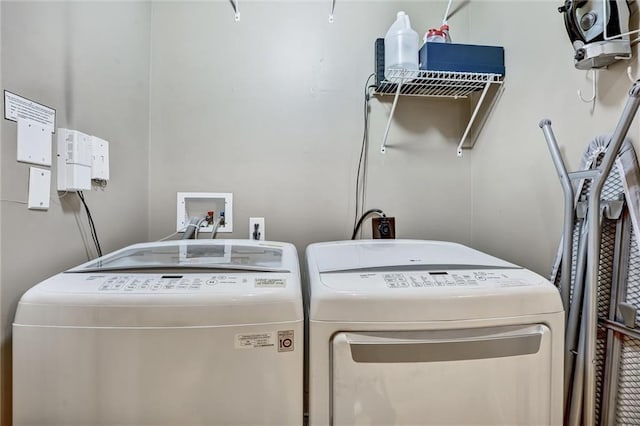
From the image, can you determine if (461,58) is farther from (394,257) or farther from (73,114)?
(73,114)

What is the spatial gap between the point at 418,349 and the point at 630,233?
2.07 feet

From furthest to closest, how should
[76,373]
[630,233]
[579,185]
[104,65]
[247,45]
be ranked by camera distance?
[247,45] < [104,65] < [579,185] < [630,233] < [76,373]

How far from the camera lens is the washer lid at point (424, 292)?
738 mm

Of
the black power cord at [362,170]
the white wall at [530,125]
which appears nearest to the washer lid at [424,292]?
the white wall at [530,125]

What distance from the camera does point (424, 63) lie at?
4.48 ft

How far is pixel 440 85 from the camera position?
149cm

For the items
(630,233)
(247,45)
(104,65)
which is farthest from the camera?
(247,45)

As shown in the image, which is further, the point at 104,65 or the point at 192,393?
the point at 104,65

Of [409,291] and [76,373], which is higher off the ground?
[409,291]

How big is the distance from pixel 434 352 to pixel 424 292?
0.14m

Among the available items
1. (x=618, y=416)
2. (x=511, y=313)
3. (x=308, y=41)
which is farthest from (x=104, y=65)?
(x=618, y=416)

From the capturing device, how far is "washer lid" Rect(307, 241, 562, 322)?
0.74 metres

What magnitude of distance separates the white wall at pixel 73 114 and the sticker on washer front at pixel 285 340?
67 cm

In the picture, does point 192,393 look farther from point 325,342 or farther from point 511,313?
point 511,313
